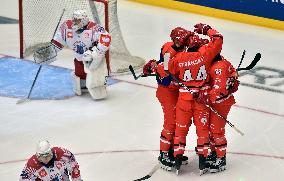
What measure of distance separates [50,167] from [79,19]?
3.02 meters

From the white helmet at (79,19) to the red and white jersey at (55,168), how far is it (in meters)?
2.92

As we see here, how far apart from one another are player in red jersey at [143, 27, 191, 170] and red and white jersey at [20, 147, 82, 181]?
1.37 meters

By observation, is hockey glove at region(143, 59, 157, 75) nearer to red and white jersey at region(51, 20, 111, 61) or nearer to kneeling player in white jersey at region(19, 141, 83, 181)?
kneeling player in white jersey at region(19, 141, 83, 181)

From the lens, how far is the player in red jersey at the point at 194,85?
20.9ft

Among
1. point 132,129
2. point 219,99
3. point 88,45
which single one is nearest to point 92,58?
point 88,45

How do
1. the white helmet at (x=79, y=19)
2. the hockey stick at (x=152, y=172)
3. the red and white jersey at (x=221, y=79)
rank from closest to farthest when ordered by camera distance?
the red and white jersey at (x=221, y=79), the hockey stick at (x=152, y=172), the white helmet at (x=79, y=19)

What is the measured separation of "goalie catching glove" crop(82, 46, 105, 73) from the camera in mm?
8281

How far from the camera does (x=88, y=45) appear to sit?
838cm

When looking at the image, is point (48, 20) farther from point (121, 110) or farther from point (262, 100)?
point (262, 100)

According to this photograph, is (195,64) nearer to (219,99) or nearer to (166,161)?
(219,99)

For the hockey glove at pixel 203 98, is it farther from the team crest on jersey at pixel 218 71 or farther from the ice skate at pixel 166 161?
the ice skate at pixel 166 161

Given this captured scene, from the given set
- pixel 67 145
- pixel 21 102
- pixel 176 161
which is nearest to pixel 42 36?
pixel 21 102

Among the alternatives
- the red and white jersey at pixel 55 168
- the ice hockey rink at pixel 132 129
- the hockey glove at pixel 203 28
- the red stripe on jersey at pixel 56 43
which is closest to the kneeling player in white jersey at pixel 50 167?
the red and white jersey at pixel 55 168

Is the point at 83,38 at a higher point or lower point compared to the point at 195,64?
lower
